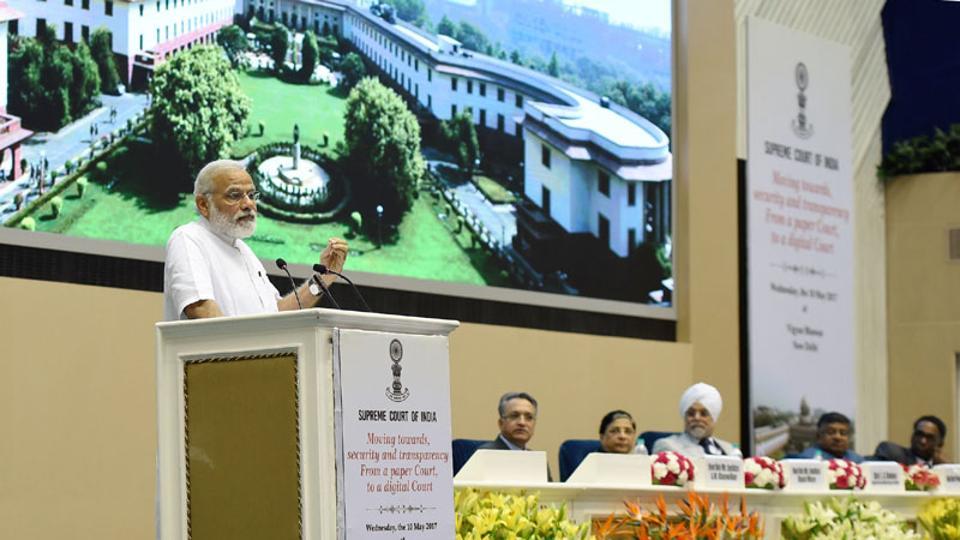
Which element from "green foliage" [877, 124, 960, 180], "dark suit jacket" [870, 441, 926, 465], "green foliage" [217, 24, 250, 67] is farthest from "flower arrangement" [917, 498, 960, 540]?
"green foliage" [877, 124, 960, 180]

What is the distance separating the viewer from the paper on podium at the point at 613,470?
16.3ft

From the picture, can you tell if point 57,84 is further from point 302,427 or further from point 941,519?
point 941,519

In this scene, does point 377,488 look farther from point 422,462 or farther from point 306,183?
point 306,183

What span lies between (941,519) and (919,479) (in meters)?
0.22

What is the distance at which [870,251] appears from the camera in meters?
11.2

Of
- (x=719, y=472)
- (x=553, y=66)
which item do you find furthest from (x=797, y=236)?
(x=719, y=472)

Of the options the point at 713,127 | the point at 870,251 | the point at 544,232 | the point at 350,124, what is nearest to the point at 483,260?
the point at 544,232

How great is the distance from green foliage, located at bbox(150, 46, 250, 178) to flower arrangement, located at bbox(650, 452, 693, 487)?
241 cm

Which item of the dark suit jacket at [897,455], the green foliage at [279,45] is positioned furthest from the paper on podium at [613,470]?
the dark suit jacket at [897,455]

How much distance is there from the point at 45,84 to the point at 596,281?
12.1 ft

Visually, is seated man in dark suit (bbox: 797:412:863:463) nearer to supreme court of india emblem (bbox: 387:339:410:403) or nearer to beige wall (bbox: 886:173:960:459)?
beige wall (bbox: 886:173:960:459)

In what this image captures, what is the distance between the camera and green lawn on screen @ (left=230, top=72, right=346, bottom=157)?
22.2 feet

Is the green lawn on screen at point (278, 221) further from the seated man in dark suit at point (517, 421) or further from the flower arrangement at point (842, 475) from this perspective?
the flower arrangement at point (842, 475)

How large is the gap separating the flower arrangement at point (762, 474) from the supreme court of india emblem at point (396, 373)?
2605 millimetres
